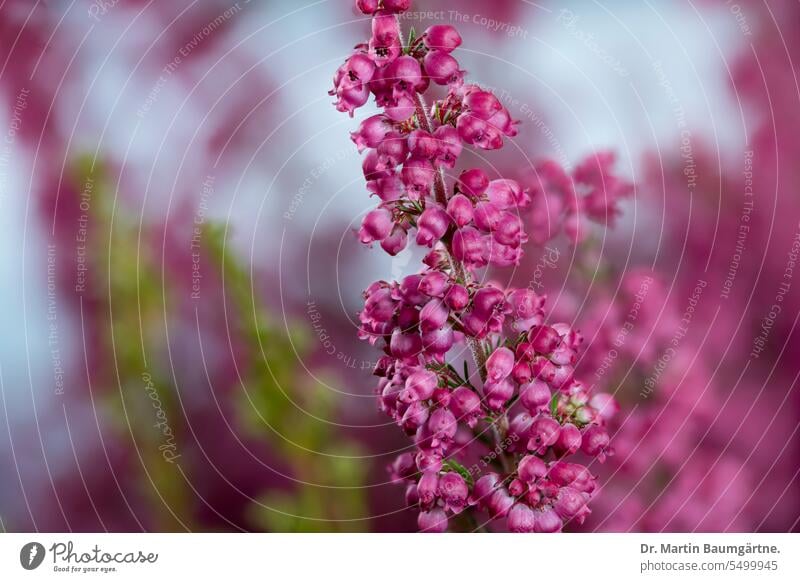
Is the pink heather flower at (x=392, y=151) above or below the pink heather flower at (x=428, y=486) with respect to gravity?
above

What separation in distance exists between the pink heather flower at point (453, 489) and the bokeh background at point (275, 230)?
0.22 meters

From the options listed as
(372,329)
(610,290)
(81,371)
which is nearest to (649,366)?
(610,290)

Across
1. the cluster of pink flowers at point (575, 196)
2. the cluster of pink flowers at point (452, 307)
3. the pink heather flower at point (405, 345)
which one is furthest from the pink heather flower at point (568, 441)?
the cluster of pink flowers at point (575, 196)

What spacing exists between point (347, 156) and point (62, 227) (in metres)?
0.27

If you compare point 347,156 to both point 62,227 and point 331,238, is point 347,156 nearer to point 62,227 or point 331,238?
point 331,238

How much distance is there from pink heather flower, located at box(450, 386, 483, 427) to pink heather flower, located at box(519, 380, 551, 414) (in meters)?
0.03

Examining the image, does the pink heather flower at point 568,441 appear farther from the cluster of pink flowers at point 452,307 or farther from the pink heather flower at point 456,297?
the pink heather flower at point 456,297

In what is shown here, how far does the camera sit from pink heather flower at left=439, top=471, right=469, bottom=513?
1.52 ft

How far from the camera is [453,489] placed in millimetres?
462

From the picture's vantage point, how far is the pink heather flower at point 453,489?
0.46 m

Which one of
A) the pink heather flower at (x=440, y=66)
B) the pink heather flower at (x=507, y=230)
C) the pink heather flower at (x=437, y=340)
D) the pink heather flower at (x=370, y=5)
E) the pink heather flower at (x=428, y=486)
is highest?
the pink heather flower at (x=370, y=5)

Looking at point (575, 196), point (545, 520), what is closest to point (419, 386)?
point (545, 520)

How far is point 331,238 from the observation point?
0.70 m
